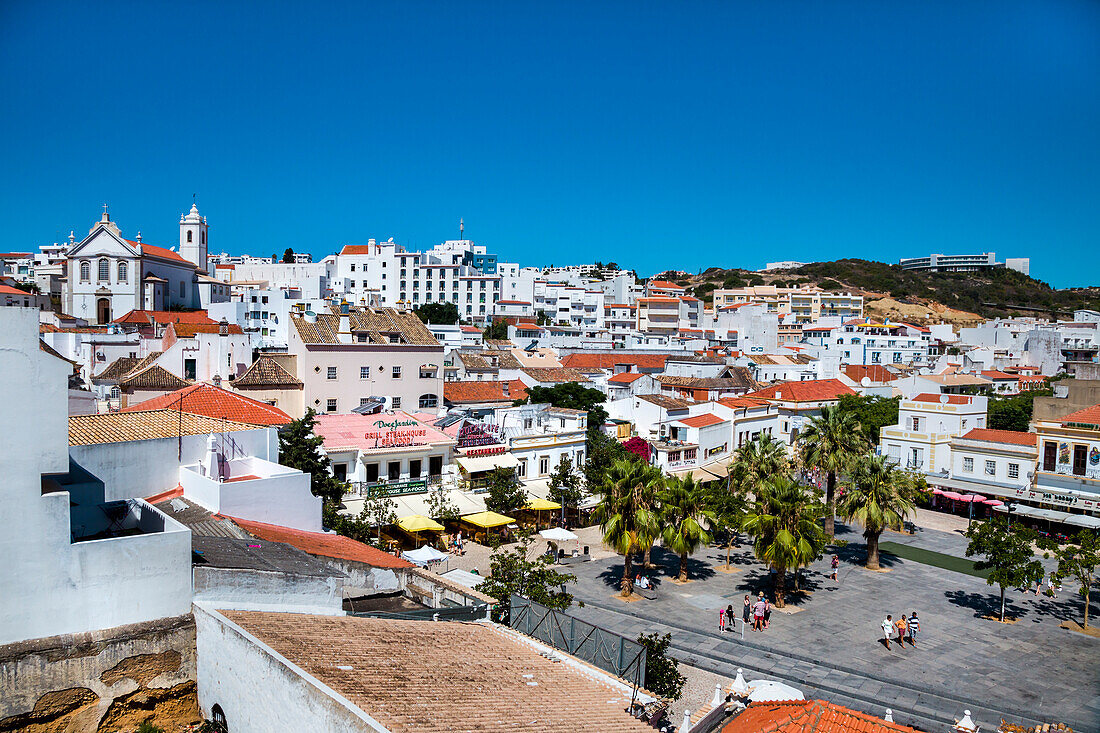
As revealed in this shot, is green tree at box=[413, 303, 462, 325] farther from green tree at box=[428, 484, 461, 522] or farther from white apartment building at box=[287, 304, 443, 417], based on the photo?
green tree at box=[428, 484, 461, 522]

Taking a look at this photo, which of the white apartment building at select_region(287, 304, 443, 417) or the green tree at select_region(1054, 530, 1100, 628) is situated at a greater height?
the white apartment building at select_region(287, 304, 443, 417)

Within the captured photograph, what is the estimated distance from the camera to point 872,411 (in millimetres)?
54438

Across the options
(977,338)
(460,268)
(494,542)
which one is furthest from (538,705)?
(977,338)

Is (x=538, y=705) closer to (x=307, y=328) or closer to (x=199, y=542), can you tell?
(x=199, y=542)

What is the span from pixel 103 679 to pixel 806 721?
10.0 meters

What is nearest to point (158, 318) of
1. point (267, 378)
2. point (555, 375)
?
point (267, 378)

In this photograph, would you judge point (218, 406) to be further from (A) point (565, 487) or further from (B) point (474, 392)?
(B) point (474, 392)

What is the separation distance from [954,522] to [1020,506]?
3.22 metres

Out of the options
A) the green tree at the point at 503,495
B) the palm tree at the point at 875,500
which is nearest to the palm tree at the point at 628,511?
the green tree at the point at 503,495

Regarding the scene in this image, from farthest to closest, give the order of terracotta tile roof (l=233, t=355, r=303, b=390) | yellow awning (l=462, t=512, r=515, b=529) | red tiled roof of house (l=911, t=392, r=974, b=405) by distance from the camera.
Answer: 1. red tiled roof of house (l=911, t=392, r=974, b=405)
2. terracotta tile roof (l=233, t=355, r=303, b=390)
3. yellow awning (l=462, t=512, r=515, b=529)

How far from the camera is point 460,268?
361 ft

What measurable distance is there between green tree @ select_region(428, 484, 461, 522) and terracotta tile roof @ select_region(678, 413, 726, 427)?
18.1 m

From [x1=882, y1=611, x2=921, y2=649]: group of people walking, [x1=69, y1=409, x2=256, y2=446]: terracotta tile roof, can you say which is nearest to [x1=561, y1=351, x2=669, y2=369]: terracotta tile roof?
[x1=882, y1=611, x2=921, y2=649]: group of people walking

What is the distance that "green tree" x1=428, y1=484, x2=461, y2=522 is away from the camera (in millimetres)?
31078
